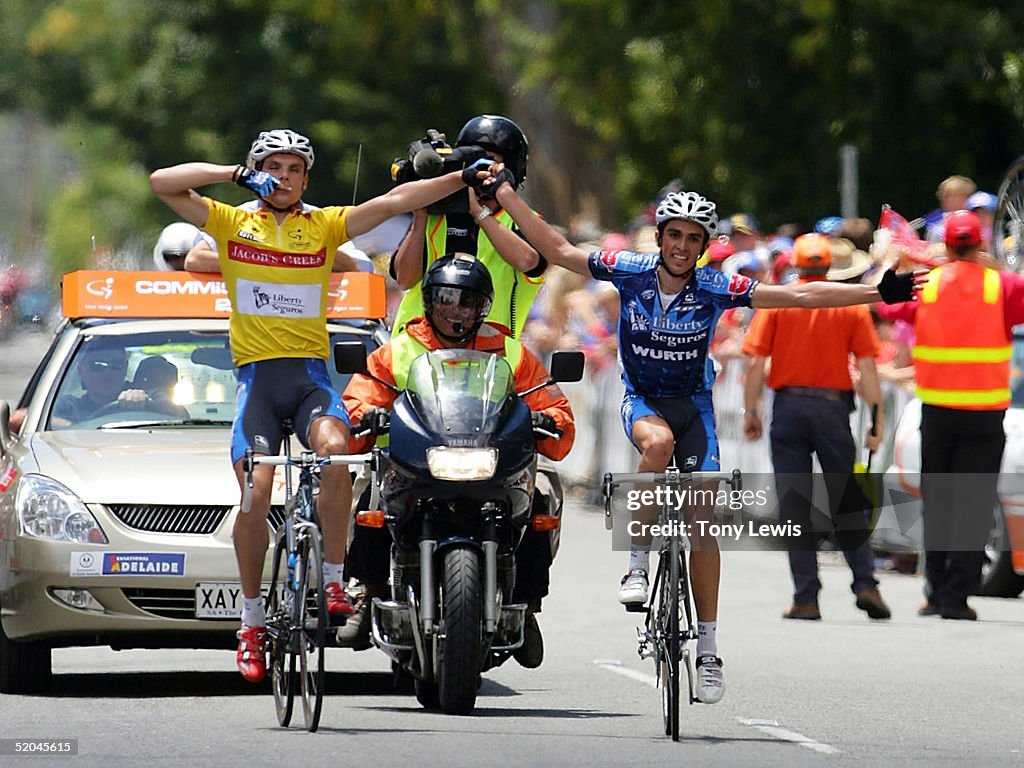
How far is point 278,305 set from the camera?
1056 cm

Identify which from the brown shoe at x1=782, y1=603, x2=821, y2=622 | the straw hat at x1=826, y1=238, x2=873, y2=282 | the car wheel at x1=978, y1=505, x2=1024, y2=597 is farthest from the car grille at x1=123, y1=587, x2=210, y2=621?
the straw hat at x1=826, y1=238, x2=873, y2=282

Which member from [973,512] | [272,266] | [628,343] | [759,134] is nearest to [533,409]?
[628,343]

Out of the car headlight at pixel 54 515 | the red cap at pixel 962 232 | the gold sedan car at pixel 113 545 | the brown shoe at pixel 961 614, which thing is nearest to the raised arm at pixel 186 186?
the gold sedan car at pixel 113 545

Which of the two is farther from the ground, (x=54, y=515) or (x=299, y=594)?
(x=54, y=515)

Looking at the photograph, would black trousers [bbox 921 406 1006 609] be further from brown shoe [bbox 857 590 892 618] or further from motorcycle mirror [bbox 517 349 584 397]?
motorcycle mirror [bbox 517 349 584 397]

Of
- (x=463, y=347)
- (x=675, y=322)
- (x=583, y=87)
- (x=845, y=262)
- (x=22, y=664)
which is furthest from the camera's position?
(x=583, y=87)

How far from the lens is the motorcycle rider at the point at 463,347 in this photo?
10.4 m

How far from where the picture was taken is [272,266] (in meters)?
10.6

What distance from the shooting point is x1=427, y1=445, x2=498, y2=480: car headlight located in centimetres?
987

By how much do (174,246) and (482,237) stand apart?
3218 millimetres

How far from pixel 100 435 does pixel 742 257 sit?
8595mm

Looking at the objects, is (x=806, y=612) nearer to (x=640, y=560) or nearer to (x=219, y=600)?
(x=640, y=560)

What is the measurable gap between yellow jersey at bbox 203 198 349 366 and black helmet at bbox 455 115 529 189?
71 cm

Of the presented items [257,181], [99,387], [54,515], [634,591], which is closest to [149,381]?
[99,387]
